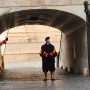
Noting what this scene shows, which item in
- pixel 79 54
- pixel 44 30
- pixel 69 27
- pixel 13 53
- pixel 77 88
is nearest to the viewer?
pixel 77 88

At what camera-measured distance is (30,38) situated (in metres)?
44.1

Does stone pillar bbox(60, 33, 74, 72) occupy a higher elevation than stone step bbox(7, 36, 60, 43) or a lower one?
lower

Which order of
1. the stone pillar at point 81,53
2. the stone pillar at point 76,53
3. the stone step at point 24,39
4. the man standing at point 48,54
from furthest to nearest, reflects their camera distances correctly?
the stone step at point 24,39 < the stone pillar at point 76,53 < the stone pillar at point 81,53 < the man standing at point 48,54

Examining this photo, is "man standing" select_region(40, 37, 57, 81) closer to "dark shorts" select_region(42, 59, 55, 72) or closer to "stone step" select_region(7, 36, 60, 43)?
"dark shorts" select_region(42, 59, 55, 72)

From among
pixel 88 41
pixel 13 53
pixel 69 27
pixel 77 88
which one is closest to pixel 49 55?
pixel 88 41

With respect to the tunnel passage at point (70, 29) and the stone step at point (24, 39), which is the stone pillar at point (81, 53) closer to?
the tunnel passage at point (70, 29)

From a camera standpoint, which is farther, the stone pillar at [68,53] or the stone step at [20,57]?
the stone step at [20,57]

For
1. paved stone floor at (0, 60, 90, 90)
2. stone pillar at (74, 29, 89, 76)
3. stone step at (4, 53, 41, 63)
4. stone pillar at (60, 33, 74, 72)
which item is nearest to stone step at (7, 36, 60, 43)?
stone step at (4, 53, 41, 63)

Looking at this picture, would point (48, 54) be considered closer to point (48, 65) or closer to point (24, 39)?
point (48, 65)

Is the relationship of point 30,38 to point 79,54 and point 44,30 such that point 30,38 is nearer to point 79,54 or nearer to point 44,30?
point 44,30

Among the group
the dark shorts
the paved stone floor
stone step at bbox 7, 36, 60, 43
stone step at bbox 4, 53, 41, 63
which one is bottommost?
the paved stone floor

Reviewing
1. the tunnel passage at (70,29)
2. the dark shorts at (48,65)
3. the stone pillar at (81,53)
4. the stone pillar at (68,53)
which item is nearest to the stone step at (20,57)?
the stone pillar at (68,53)

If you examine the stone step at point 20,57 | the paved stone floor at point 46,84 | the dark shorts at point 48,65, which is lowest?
the paved stone floor at point 46,84

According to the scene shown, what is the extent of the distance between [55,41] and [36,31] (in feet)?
7.74
